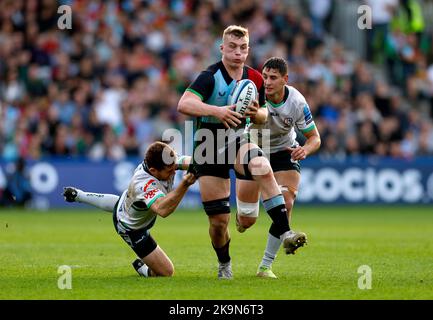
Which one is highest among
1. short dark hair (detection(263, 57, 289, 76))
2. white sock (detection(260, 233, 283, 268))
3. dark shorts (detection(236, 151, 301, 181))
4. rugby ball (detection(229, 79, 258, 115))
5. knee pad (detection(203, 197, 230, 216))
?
short dark hair (detection(263, 57, 289, 76))

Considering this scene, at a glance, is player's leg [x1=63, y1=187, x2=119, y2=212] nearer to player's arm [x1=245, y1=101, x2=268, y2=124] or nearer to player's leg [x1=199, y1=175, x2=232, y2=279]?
player's leg [x1=199, y1=175, x2=232, y2=279]

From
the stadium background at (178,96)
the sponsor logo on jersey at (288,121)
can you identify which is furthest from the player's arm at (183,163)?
the stadium background at (178,96)

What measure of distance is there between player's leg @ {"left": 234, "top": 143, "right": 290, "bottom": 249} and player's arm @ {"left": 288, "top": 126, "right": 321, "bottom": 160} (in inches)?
24.8

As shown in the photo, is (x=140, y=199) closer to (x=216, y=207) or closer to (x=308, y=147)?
(x=216, y=207)

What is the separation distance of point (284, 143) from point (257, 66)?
14.2 m

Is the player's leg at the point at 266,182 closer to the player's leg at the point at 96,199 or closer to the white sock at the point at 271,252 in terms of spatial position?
the white sock at the point at 271,252

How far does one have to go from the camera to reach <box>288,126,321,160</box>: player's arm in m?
10.8

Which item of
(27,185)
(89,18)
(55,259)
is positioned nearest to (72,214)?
(27,185)

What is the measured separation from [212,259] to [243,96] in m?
3.67

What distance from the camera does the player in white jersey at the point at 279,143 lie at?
11125 mm

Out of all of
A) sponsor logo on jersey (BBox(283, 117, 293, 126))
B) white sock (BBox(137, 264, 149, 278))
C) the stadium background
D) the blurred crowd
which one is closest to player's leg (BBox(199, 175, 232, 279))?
white sock (BBox(137, 264, 149, 278))

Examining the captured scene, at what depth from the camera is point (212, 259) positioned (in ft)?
43.0

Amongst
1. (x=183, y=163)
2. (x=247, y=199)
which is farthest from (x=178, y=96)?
(x=183, y=163)
